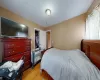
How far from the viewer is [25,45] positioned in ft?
8.99

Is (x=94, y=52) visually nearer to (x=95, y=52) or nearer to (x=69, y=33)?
(x=95, y=52)

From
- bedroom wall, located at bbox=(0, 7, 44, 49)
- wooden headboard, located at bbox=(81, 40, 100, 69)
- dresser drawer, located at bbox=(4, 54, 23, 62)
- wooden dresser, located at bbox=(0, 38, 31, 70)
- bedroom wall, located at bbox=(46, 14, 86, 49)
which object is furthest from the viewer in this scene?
bedroom wall, located at bbox=(46, 14, 86, 49)

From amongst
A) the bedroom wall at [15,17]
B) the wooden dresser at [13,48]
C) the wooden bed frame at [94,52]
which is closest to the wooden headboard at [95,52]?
the wooden bed frame at [94,52]

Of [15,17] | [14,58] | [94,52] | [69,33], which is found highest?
[15,17]

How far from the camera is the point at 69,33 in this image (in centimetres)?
416

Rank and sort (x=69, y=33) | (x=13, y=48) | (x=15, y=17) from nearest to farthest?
(x=13, y=48), (x=15, y=17), (x=69, y=33)

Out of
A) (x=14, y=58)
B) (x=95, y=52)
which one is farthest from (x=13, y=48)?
(x=95, y=52)

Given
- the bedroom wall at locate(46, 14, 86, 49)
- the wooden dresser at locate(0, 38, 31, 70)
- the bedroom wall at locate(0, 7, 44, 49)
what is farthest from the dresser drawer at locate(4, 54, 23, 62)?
the bedroom wall at locate(46, 14, 86, 49)

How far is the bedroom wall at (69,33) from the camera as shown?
3.86 metres

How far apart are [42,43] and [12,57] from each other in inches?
99.6

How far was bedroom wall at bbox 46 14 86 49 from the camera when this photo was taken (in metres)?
3.86

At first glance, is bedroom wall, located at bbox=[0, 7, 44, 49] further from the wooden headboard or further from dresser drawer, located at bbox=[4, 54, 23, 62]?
the wooden headboard

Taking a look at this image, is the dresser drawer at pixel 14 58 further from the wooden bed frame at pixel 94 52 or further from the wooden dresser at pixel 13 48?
the wooden bed frame at pixel 94 52

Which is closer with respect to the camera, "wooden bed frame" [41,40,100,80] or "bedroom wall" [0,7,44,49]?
"wooden bed frame" [41,40,100,80]
